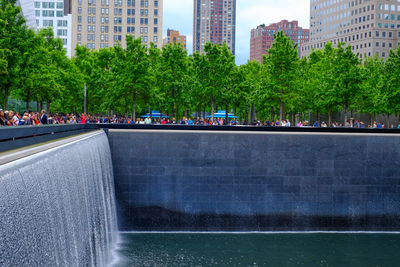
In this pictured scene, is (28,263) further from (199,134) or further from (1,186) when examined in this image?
(199,134)

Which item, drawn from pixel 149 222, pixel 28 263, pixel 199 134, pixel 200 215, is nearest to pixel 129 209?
pixel 149 222

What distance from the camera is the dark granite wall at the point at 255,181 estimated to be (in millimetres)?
20828

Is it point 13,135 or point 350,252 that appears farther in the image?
point 350,252

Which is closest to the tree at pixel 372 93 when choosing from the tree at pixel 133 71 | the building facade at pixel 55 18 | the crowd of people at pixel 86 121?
the crowd of people at pixel 86 121

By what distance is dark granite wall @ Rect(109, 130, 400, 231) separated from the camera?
20828 mm

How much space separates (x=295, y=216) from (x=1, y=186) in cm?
1753

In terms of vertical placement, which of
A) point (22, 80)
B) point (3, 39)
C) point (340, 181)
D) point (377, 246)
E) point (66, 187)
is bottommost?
point (377, 246)

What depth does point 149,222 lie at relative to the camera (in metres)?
20.6

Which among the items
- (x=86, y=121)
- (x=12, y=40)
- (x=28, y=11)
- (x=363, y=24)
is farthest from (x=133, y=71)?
(x=363, y=24)

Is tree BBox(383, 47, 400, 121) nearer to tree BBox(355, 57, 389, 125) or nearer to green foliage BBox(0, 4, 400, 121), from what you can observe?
green foliage BBox(0, 4, 400, 121)

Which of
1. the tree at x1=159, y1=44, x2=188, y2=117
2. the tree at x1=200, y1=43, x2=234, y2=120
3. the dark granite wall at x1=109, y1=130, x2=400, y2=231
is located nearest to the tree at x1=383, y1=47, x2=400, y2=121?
the tree at x1=200, y1=43, x2=234, y2=120

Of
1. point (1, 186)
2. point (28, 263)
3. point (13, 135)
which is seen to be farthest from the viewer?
point (13, 135)

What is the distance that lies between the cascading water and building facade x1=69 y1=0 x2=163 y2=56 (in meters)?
119

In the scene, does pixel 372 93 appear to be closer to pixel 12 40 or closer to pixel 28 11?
pixel 12 40
